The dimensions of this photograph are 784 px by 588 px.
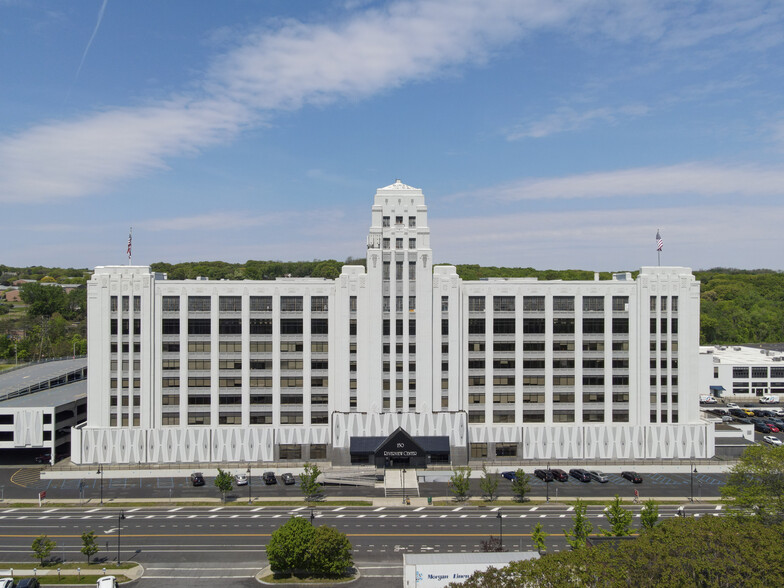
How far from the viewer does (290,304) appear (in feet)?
355

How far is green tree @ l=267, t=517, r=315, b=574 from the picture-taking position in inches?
2483

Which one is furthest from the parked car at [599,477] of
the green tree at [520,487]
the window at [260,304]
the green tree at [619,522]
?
the window at [260,304]

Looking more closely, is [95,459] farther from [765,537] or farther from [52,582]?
[765,537]

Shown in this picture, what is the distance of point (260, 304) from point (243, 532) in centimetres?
4226

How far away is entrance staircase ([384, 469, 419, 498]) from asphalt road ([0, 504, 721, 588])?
609 centimetres

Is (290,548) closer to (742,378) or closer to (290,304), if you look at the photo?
(290,304)

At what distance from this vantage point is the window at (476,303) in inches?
4274

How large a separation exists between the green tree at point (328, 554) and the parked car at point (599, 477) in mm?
50396

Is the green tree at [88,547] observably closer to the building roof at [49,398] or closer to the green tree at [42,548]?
the green tree at [42,548]

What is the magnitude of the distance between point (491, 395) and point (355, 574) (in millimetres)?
49075

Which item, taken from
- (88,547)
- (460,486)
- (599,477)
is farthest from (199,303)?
(599,477)

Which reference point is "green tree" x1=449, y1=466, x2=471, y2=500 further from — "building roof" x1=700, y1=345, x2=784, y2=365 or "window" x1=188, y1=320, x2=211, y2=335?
"building roof" x1=700, y1=345, x2=784, y2=365

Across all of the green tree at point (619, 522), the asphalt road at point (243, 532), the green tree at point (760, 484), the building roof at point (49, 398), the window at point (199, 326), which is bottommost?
the asphalt road at point (243, 532)

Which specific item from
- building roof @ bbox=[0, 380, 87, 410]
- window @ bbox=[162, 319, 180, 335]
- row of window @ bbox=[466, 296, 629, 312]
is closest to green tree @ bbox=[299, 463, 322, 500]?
window @ bbox=[162, 319, 180, 335]
